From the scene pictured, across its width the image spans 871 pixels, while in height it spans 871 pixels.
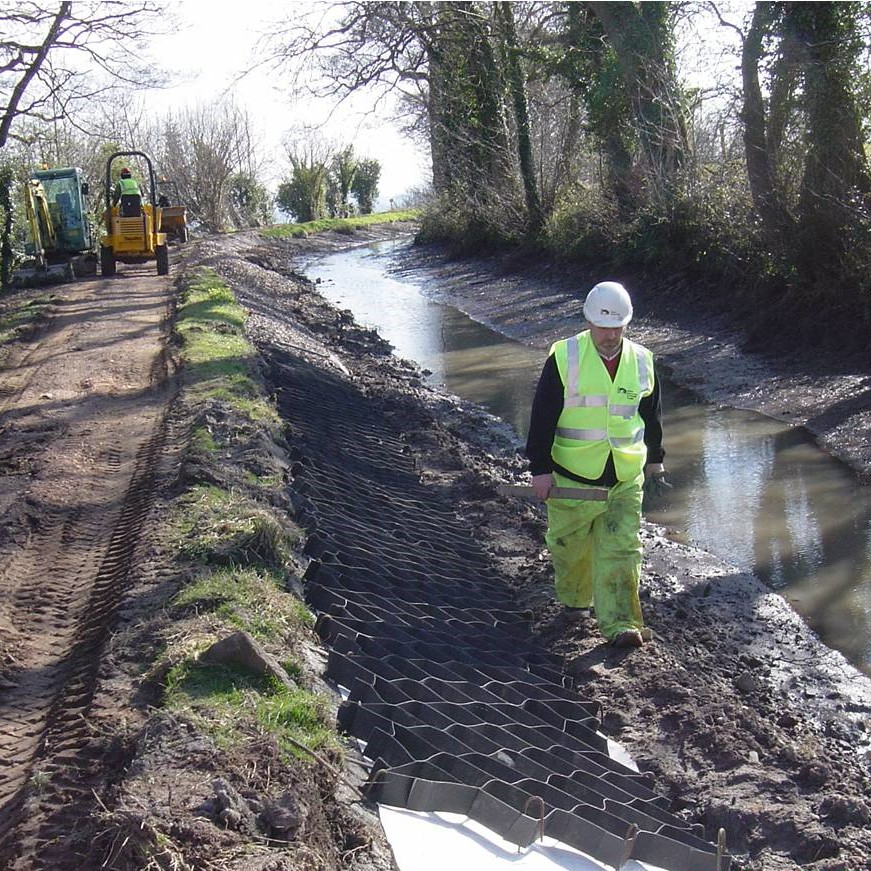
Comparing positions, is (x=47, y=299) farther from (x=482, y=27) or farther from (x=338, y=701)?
(x=338, y=701)

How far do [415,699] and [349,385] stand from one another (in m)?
10.4

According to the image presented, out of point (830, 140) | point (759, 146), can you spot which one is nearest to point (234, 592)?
point (830, 140)

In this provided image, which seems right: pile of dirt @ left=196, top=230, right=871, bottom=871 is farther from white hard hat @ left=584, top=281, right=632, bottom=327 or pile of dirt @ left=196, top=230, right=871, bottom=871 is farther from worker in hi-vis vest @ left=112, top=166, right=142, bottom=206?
worker in hi-vis vest @ left=112, top=166, right=142, bottom=206

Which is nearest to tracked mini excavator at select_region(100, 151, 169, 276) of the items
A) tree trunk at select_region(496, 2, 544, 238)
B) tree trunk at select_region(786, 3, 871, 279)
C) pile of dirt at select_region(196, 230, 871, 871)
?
tree trunk at select_region(496, 2, 544, 238)

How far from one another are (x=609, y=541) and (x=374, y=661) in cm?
170

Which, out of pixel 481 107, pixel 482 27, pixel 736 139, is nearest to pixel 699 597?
pixel 736 139

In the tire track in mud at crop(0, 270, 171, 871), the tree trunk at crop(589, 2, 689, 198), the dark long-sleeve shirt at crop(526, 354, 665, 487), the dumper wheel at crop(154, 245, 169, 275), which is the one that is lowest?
the tire track in mud at crop(0, 270, 171, 871)

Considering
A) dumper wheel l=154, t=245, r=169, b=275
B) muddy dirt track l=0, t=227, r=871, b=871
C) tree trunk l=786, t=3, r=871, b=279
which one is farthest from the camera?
dumper wheel l=154, t=245, r=169, b=275

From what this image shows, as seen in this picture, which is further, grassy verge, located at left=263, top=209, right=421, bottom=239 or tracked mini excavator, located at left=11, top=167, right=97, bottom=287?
grassy verge, located at left=263, top=209, right=421, bottom=239

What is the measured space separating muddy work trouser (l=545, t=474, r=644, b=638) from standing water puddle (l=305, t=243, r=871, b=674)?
172 centimetres

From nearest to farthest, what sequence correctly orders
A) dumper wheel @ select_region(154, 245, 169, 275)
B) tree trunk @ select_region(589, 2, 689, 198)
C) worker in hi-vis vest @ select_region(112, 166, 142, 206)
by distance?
tree trunk @ select_region(589, 2, 689, 198) < worker in hi-vis vest @ select_region(112, 166, 142, 206) < dumper wheel @ select_region(154, 245, 169, 275)

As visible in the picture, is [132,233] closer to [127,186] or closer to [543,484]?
[127,186]

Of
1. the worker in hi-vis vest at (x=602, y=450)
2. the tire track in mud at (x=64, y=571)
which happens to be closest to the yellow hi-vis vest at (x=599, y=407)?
the worker in hi-vis vest at (x=602, y=450)

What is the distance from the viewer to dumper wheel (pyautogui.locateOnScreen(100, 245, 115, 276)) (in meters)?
26.1
